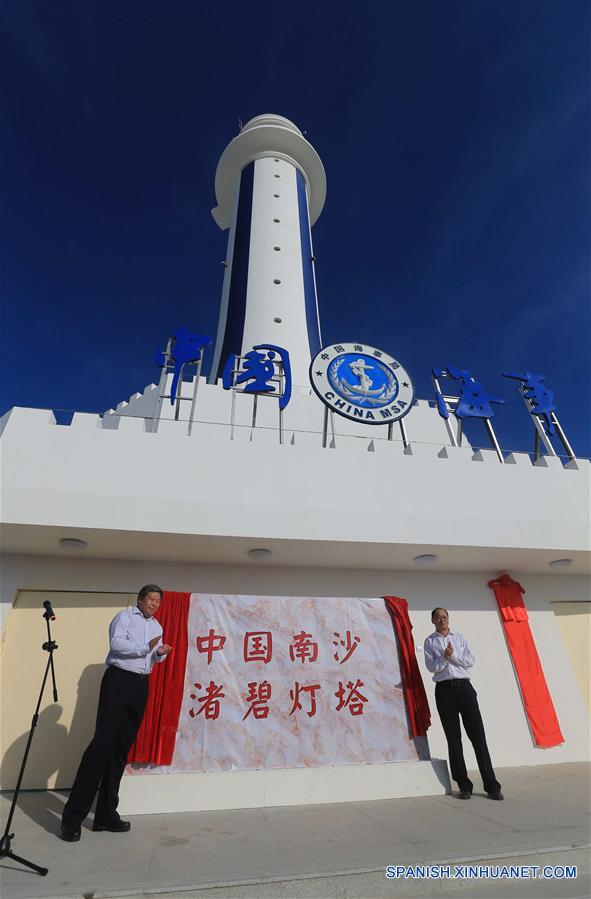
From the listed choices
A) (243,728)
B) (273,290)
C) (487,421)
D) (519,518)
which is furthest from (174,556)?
(273,290)

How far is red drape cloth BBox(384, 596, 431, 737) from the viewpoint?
4090 millimetres

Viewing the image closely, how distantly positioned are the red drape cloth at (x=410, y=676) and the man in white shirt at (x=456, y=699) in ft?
0.85

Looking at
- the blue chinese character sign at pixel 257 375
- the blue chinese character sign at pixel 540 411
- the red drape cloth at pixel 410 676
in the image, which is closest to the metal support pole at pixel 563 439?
the blue chinese character sign at pixel 540 411

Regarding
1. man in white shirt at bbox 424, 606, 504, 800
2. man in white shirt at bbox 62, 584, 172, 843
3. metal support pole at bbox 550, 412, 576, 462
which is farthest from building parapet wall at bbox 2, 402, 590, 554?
man in white shirt at bbox 62, 584, 172, 843

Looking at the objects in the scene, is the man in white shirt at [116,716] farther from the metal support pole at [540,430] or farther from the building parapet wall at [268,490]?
the metal support pole at [540,430]

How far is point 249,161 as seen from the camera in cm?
1579

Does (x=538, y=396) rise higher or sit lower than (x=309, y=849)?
higher

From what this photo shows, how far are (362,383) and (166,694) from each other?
4469 millimetres

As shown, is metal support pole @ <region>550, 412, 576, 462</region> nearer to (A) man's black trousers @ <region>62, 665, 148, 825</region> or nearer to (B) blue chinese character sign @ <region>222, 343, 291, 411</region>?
(B) blue chinese character sign @ <region>222, 343, 291, 411</region>

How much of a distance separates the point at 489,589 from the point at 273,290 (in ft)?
29.8

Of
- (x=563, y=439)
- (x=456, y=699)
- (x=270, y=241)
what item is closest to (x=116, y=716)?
(x=456, y=699)

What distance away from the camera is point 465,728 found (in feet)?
12.4

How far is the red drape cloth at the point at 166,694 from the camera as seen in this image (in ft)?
11.7

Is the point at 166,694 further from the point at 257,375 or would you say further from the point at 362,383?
the point at 362,383
